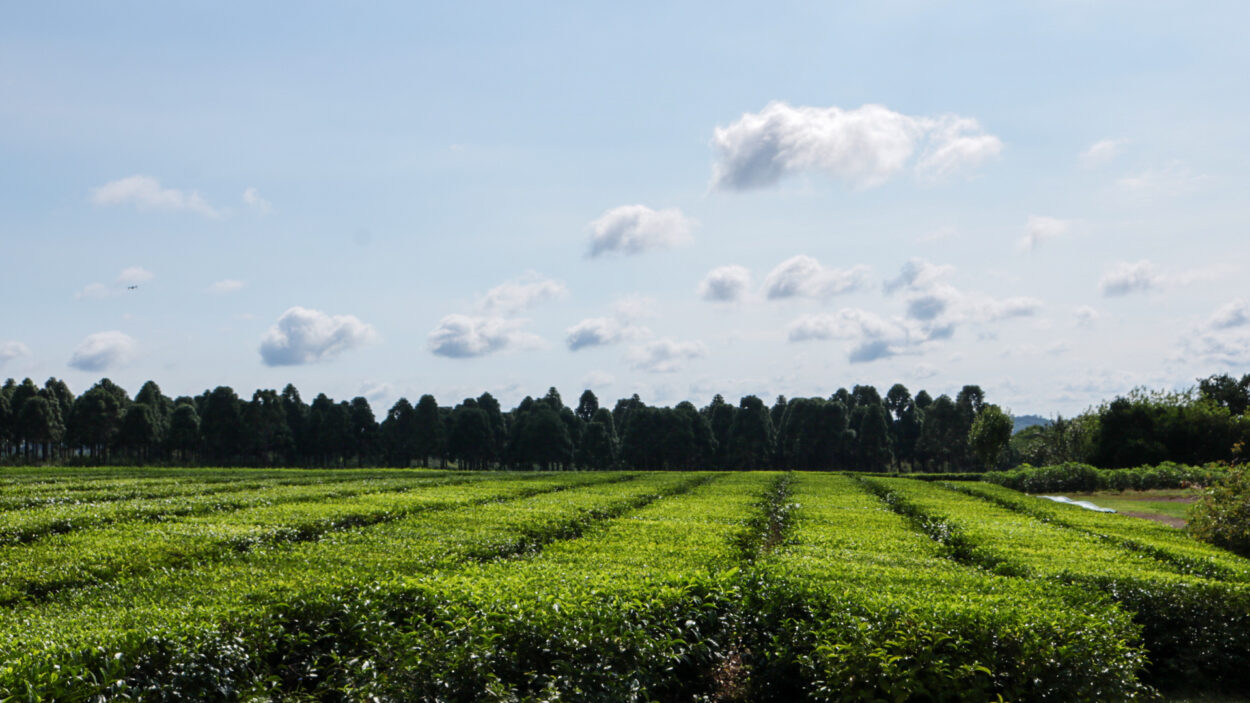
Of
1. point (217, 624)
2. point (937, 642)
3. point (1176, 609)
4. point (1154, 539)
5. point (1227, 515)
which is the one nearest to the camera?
point (937, 642)

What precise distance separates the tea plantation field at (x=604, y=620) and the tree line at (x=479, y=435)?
3177 inches

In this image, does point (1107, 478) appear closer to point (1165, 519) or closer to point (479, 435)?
point (1165, 519)

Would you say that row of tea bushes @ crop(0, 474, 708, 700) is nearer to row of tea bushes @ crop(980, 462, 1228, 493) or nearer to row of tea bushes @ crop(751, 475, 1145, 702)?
row of tea bushes @ crop(751, 475, 1145, 702)

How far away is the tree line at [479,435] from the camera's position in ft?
287

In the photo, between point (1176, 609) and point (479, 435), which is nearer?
point (1176, 609)

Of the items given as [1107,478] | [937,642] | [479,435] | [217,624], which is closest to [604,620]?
[937,642]

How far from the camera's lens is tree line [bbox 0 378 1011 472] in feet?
287

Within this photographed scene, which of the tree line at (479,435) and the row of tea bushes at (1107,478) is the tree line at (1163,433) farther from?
the tree line at (479,435)

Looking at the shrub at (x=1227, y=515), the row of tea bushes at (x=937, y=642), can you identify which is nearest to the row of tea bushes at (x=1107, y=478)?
the shrub at (x=1227, y=515)

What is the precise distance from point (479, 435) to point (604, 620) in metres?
90.9

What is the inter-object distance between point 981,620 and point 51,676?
356 inches

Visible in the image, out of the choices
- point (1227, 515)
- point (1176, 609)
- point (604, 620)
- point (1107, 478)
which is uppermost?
point (604, 620)

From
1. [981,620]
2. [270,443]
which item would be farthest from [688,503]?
[270,443]

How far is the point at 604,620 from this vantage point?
7.60 metres
